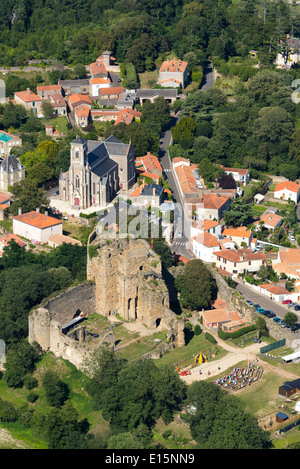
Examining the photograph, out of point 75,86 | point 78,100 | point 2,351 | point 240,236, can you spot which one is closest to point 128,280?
point 2,351

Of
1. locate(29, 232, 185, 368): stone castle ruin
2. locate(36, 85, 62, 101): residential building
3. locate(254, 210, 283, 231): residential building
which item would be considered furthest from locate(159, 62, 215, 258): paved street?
locate(29, 232, 185, 368): stone castle ruin

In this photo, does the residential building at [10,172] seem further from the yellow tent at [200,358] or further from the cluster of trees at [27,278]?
the yellow tent at [200,358]

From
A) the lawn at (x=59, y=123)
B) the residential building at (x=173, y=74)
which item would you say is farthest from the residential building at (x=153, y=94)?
the lawn at (x=59, y=123)

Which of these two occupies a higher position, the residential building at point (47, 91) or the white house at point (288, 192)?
the residential building at point (47, 91)

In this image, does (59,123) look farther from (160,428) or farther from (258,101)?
(160,428)

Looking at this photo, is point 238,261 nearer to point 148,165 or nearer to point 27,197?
point 27,197

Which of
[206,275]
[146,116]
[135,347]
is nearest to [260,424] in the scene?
[135,347]

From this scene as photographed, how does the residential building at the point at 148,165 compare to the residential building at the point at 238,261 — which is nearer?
the residential building at the point at 238,261
